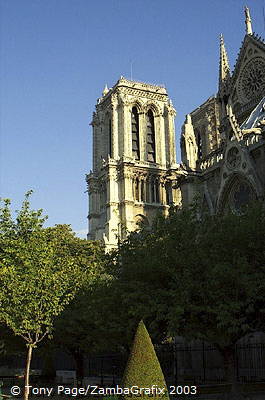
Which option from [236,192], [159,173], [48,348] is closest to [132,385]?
[48,348]

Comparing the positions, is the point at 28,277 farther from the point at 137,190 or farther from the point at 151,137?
the point at 151,137

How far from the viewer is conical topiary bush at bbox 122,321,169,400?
13.8 m

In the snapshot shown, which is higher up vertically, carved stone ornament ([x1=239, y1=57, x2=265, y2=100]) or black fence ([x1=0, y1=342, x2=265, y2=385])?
carved stone ornament ([x1=239, y1=57, x2=265, y2=100])

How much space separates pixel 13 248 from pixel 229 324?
385 inches

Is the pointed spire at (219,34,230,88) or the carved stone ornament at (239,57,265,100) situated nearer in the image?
the carved stone ornament at (239,57,265,100)

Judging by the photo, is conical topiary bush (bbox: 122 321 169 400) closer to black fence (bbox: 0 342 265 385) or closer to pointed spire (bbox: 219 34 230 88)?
black fence (bbox: 0 342 265 385)

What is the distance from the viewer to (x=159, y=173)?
79875 millimetres

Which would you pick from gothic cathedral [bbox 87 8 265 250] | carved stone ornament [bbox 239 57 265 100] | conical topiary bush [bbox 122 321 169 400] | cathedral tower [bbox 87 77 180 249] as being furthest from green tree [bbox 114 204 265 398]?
cathedral tower [bbox 87 77 180 249]

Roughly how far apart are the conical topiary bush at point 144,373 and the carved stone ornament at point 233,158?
88.6ft

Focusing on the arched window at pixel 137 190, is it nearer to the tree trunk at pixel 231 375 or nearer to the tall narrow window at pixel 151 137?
the tall narrow window at pixel 151 137

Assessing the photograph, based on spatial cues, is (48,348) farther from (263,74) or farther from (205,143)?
(205,143)

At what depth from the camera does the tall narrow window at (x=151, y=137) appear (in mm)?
82938

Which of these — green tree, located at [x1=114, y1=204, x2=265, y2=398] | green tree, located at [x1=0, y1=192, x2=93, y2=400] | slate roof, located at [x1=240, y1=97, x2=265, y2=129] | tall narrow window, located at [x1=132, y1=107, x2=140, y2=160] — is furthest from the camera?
tall narrow window, located at [x1=132, y1=107, x2=140, y2=160]

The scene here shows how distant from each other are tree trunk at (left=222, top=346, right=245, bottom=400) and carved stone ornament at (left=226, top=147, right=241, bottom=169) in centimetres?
2000
